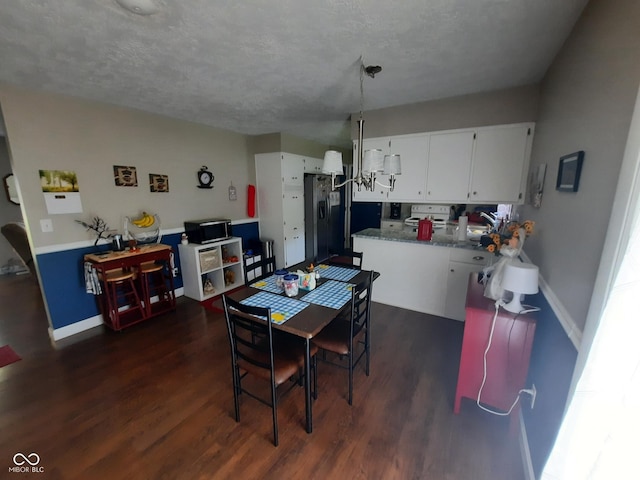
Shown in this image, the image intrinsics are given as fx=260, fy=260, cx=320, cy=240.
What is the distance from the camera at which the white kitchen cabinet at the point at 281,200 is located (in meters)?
4.42

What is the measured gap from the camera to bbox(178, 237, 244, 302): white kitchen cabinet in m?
3.47

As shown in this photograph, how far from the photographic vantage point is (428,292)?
3.06m

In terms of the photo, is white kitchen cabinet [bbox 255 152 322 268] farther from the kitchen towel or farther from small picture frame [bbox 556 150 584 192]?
small picture frame [bbox 556 150 584 192]

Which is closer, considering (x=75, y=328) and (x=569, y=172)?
(x=569, y=172)

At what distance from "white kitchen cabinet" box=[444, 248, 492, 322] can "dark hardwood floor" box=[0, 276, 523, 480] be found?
500 millimetres

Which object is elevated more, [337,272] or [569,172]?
[569,172]

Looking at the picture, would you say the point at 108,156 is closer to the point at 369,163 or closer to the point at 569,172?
the point at 369,163

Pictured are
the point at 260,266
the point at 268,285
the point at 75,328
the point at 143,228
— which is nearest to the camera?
the point at 268,285

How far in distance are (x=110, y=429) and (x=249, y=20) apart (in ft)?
8.65

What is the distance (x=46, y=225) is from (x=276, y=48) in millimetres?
2714

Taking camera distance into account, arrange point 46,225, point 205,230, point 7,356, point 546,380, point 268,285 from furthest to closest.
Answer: point 205,230 → point 46,225 → point 7,356 → point 268,285 → point 546,380

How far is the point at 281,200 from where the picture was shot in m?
4.46

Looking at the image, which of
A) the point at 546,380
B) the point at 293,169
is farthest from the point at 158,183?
the point at 546,380

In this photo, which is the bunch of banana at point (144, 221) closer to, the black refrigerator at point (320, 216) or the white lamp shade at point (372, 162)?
the black refrigerator at point (320, 216)
